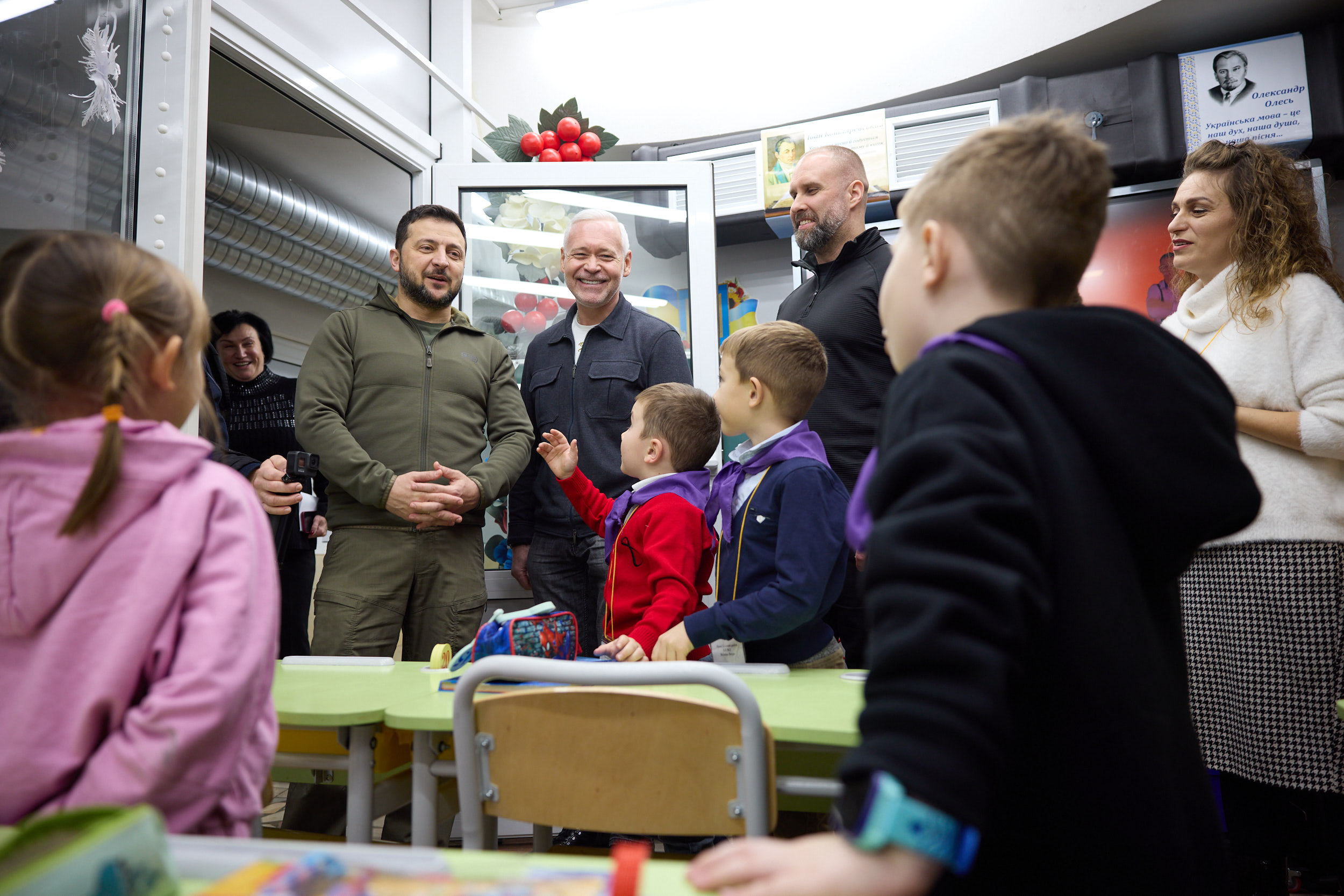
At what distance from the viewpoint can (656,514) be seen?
6.63 feet

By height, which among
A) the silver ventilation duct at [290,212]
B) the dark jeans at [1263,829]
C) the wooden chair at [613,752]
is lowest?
the dark jeans at [1263,829]

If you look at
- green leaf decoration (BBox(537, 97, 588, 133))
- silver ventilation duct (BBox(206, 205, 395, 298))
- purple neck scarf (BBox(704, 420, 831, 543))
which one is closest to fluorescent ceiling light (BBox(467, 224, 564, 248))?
green leaf decoration (BBox(537, 97, 588, 133))

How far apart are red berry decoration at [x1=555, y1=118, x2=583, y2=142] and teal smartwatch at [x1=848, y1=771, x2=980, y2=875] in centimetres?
375

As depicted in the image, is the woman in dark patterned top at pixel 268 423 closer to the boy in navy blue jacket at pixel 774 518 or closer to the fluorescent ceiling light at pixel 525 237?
the fluorescent ceiling light at pixel 525 237

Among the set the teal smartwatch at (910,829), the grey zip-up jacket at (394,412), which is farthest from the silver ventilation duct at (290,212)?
the teal smartwatch at (910,829)

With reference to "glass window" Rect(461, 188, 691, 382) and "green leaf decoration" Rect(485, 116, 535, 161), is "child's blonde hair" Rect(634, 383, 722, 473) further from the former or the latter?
"green leaf decoration" Rect(485, 116, 535, 161)

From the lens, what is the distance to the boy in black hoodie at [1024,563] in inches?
21.3

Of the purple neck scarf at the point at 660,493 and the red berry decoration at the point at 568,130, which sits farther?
the red berry decoration at the point at 568,130

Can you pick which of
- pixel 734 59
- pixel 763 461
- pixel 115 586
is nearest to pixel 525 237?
pixel 763 461

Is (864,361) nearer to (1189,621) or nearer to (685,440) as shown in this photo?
(685,440)

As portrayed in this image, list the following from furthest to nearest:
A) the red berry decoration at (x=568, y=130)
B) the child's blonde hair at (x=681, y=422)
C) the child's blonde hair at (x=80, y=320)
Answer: the red berry decoration at (x=568, y=130) → the child's blonde hair at (x=681, y=422) → the child's blonde hair at (x=80, y=320)

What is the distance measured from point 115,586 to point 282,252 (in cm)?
455

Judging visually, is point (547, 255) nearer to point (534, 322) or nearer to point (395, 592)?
point (534, 322)

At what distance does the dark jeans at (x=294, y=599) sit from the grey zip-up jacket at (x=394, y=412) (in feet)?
1.49
